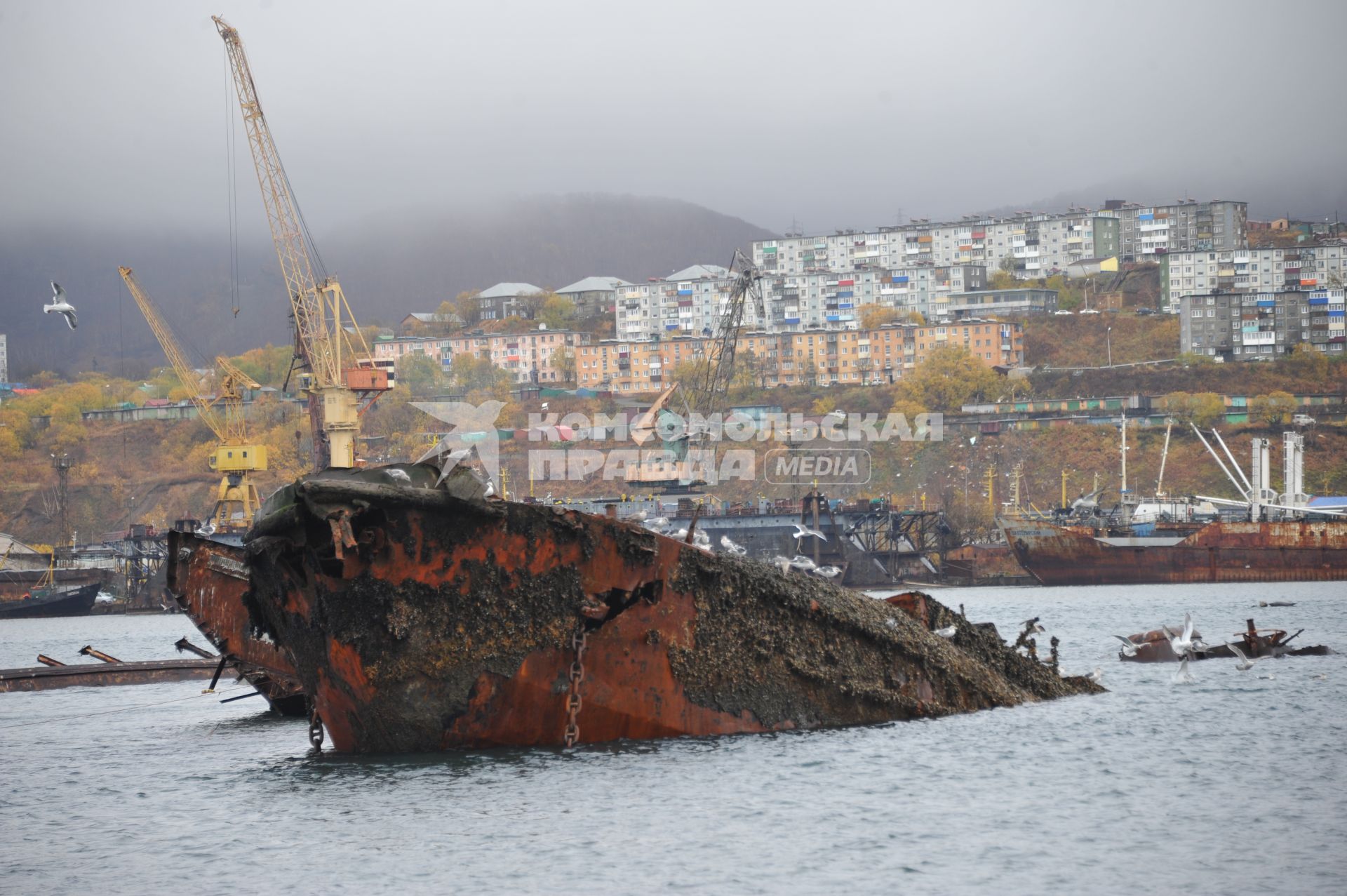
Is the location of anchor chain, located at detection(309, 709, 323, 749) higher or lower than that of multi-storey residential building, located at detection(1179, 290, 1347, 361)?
lower

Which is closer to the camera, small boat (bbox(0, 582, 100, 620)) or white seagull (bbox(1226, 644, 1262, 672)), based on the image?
white seagull (bbox(1226, 644, 1262, 672))

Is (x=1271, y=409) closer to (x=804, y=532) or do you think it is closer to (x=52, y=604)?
(x=804, y=532)

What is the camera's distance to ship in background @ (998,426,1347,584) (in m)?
94.4

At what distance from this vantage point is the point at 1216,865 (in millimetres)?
15742

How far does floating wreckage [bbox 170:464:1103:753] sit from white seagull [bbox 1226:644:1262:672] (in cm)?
1541

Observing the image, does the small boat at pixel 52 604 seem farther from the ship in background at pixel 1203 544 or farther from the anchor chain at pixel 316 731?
the anchor chain at pixel 316 731

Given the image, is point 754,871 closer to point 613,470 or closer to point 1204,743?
point 1204,743

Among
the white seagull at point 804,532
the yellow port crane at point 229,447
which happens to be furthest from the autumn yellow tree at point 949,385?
the yellow port crane at point 229,447

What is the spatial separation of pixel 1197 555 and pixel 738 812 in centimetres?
8439

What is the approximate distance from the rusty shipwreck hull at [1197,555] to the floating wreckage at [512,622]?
7966 cm

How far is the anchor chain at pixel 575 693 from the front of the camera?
19.5 metres

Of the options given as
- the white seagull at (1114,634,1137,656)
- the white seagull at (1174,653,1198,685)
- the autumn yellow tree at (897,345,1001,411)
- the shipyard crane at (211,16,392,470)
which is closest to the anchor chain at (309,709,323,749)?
the white seagull at (1174,653,1198,685)

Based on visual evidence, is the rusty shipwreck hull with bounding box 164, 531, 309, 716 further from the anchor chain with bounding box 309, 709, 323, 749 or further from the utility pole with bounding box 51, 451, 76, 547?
the utility pole with bounding box 51, 451, 76, 547

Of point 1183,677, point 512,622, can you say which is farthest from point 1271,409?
point 512,622
